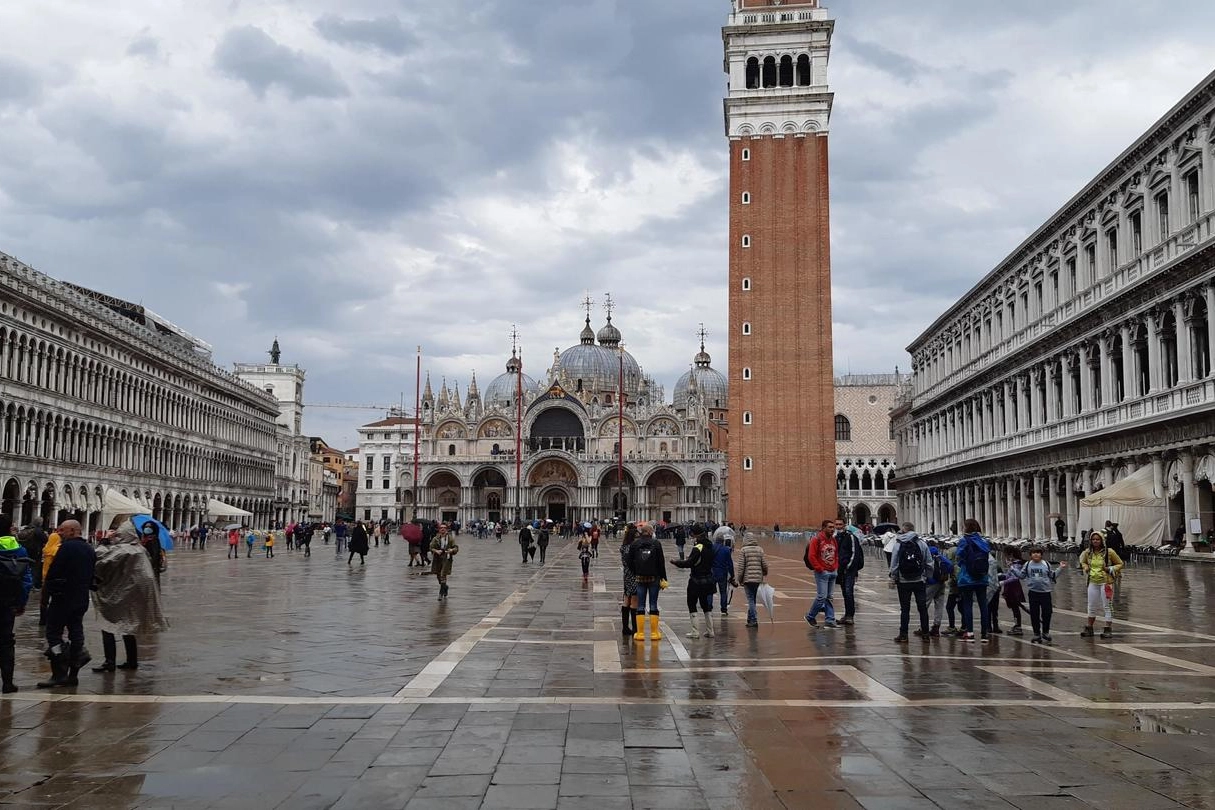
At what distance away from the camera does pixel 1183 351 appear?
1038 inches

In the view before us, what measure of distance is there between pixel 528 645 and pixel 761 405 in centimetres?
4930

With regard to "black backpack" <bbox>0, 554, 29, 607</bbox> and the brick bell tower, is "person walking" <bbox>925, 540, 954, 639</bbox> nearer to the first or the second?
"black backpack" <bbox>0, 554, 29, 607</bbox>

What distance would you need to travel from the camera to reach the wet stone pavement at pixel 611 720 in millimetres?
5633

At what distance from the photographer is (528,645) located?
11.6 m

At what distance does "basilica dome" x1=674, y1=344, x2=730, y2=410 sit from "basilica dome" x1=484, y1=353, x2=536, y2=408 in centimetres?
1592

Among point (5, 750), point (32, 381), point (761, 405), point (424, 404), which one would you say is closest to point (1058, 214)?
point (761, 405)

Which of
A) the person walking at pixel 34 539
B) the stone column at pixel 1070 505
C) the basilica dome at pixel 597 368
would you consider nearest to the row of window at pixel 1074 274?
the stone column at pixel 1070 505

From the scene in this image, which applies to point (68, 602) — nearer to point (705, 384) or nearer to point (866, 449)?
point (866, 449)

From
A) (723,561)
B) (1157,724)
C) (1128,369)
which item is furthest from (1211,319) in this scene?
(1157,724)

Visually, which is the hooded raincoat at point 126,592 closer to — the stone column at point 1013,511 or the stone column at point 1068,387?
the stone column at point 1068,387

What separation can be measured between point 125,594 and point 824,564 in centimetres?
847

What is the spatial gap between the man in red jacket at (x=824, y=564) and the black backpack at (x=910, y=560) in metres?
1.39

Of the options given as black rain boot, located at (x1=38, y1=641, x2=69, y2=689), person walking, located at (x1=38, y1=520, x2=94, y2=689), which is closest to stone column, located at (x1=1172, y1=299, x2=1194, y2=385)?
person walking, located at (x1=38, y1=520, x2=94, y2=689)

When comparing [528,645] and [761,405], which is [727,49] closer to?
[761,405]
